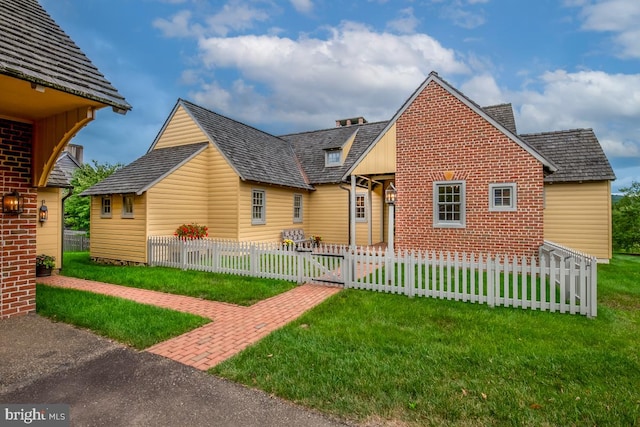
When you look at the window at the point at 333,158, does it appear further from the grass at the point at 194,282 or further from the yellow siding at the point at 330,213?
the grass at the point at 194,282

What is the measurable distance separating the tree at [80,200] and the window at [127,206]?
13536mm

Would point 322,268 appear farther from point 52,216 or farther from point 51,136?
point 52,216

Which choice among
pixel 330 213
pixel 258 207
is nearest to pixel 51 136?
pixel 258 207

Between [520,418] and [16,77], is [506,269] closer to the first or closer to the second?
[520,418]

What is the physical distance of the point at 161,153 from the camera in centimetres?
1546

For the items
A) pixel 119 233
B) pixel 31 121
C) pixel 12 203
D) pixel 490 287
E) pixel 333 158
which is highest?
pixel 333 158

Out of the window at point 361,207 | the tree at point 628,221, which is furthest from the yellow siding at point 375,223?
the tree at point 628,221

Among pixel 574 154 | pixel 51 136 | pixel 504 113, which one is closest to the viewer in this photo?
pixel 51 136

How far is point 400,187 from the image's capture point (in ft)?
39.2

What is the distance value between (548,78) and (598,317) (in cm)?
2125

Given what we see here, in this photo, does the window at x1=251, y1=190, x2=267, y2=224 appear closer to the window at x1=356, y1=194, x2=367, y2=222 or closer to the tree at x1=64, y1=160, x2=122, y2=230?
the window at x1=356, y1=194, x2=367, y2=222

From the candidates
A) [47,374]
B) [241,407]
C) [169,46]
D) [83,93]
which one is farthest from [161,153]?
[169,46]

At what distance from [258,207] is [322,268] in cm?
739

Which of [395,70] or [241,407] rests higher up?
[395,70]
